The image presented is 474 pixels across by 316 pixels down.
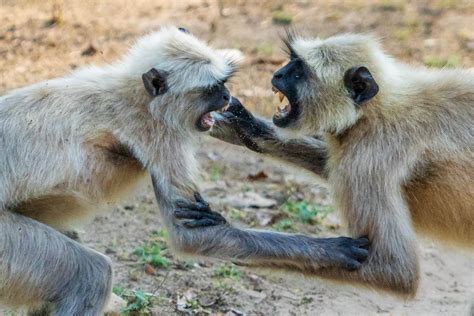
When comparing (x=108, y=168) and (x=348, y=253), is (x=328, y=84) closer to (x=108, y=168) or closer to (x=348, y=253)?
(x=348, y=253)

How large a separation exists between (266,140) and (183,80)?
0.92 m

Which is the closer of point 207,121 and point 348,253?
point 348,253

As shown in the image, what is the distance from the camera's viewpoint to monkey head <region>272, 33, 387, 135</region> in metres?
5.16

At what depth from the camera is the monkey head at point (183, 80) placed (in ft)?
16.9

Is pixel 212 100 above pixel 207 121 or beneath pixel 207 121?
above

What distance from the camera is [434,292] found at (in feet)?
21.4

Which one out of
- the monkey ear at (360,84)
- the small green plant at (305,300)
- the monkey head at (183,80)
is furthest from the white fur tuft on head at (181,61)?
the small green plant at (305,300)

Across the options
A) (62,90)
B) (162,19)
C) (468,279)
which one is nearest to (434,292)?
(468,279)

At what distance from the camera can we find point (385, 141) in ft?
16.9

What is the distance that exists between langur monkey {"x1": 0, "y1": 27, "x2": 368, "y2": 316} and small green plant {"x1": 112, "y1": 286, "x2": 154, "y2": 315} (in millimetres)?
639

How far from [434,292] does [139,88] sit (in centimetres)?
256

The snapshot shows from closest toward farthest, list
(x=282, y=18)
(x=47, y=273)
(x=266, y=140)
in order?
(x=47, y=273) < (x=266, y=140) < (x=282, y=18)

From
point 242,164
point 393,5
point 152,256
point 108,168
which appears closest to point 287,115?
point 108,168

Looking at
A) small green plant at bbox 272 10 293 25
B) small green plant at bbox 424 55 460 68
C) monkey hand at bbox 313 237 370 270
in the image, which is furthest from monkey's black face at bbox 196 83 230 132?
small green plant at bbox 272 10 293 25
